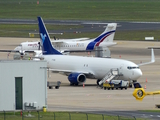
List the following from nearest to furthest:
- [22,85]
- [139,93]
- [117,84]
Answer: [22,85], [139,93], [117,84]

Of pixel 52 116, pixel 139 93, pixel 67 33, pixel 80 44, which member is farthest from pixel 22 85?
pixel 67 33

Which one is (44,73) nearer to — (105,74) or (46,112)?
(46,112)

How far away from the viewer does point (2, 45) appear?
429 ft

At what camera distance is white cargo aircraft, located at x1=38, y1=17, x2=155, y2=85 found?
71.8 metres

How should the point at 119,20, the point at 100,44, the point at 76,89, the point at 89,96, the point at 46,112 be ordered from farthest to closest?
the point at 119,20, the point at 100,44, the point at 76,89, the point at 89,96, the point at 46,112

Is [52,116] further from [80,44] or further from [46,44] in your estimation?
[80,44]

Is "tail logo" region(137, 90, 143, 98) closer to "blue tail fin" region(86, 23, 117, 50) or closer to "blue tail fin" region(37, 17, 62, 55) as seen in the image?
"blue tail fin" region(37, 17, 62, 55)

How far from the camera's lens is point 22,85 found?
1999 inches

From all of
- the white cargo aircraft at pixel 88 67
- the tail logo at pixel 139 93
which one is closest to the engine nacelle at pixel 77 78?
the white cargo aircraft at pixel 88 67

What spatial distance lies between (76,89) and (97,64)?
212 inches

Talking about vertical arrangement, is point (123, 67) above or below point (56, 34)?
below

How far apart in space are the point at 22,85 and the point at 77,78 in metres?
23.9

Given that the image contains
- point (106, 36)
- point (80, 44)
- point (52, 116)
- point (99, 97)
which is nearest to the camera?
point (52, 116)

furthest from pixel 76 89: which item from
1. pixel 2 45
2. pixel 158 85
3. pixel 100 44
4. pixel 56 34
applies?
pixel 56 34
